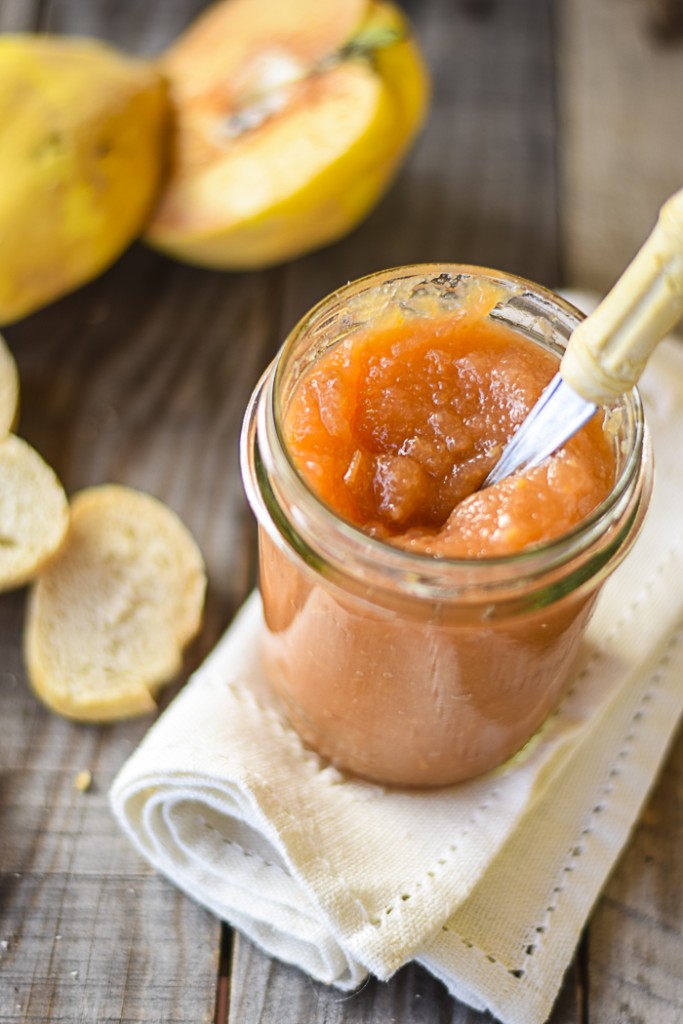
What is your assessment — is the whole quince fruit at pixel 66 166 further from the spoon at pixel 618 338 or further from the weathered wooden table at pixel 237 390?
Result: the spoon at pixel 618 338

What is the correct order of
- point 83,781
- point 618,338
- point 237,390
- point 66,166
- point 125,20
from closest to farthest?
point 618,338, point 83,781, point 66,166, point 237,390, point 125,20

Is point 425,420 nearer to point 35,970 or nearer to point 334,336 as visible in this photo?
point 334,336

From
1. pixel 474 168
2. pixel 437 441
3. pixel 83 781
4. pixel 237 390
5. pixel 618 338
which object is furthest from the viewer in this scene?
pixel 474 168

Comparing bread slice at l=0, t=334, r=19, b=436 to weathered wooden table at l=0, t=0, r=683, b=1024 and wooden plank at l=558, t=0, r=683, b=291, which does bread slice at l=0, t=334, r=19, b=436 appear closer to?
weathered wooden table at l=0, t=0, r=683, b=1024

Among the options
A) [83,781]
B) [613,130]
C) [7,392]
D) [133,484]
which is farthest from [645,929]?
[613,130]

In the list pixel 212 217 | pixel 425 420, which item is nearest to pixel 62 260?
pixel 212 217

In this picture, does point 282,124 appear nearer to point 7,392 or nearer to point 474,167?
point 474,167

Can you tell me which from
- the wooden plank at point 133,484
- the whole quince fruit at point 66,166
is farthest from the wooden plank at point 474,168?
the whole quince fruit at point 66,166
